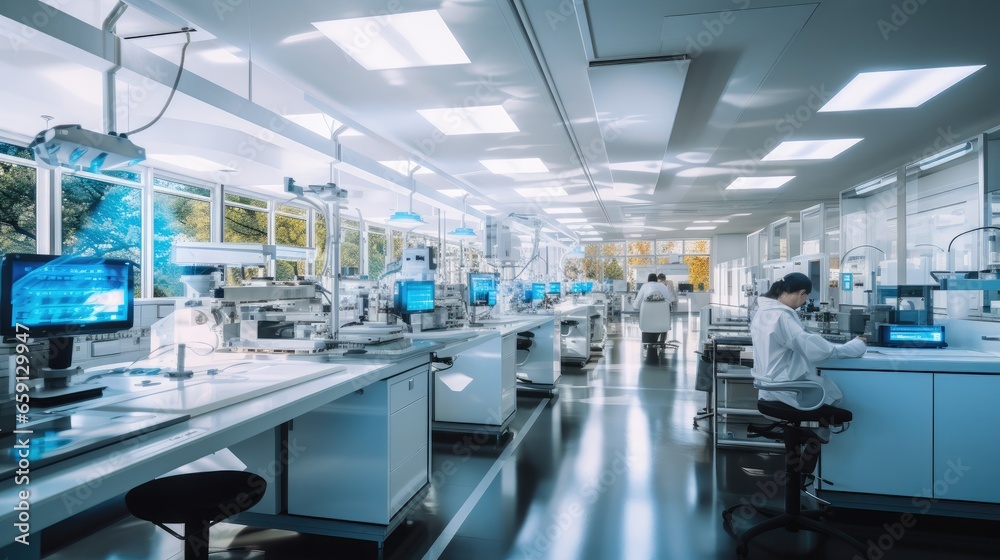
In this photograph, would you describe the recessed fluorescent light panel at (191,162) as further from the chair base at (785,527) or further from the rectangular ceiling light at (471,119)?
the chair base at (785,527)

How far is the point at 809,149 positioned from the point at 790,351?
4088 mm

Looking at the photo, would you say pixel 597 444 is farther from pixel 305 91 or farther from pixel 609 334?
pixel 609 334

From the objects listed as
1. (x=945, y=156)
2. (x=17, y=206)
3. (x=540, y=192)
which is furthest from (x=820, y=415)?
(x=17, y=206)

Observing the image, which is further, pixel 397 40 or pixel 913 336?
pixel 397 40

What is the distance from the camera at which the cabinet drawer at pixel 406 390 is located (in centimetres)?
242

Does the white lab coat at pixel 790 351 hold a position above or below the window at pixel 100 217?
below

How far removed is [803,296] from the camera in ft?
9.55

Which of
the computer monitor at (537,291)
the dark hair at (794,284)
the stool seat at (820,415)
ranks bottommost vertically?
the stool seat at (820,415)

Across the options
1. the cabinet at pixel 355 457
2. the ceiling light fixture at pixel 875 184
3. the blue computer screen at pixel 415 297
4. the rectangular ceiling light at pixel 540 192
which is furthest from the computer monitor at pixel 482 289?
the ceiling light fixture at pixel 875 184

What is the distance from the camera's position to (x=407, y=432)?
8.49 feet

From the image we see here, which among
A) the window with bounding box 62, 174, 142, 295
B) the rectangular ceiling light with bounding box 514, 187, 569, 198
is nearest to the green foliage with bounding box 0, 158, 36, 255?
the window with bounding box 62, 174, 142, 295

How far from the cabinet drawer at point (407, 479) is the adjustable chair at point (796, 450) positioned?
1.56m

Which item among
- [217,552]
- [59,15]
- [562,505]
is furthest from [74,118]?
[562,505]

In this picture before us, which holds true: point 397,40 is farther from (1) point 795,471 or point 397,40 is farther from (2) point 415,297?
(1) point 795,471
